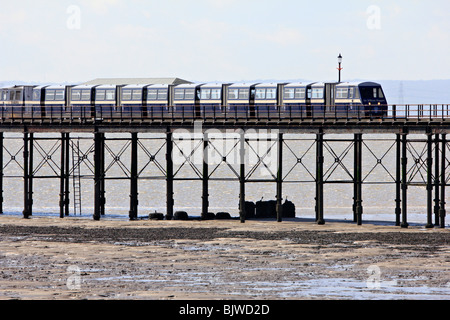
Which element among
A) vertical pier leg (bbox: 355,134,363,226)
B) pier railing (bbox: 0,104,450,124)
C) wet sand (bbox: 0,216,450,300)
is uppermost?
pier railing (bbox: 0,104,450,124)

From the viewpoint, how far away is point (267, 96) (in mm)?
59969

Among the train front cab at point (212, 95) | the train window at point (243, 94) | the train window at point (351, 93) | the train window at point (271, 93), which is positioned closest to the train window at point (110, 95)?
the train front cab at point (212, 95)

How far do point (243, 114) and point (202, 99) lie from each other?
3.15 meters

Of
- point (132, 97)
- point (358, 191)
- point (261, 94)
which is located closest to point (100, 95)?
point (132, 97)

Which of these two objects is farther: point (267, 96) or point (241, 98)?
point (241, 98)

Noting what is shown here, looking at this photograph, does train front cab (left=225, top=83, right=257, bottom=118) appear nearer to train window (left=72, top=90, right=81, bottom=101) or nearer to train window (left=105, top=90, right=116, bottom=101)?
train window (left=105, top=90, right=116, bottom=101)

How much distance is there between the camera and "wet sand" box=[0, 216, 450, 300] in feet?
91.5

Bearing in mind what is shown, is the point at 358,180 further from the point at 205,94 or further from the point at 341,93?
the point at 205,94

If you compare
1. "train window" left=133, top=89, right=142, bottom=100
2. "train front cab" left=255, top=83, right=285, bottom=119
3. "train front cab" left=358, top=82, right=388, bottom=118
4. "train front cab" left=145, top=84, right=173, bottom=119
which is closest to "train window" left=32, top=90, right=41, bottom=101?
"train window" left=133, top=89, right=142, bottom=100

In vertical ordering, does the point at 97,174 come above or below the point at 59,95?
below
